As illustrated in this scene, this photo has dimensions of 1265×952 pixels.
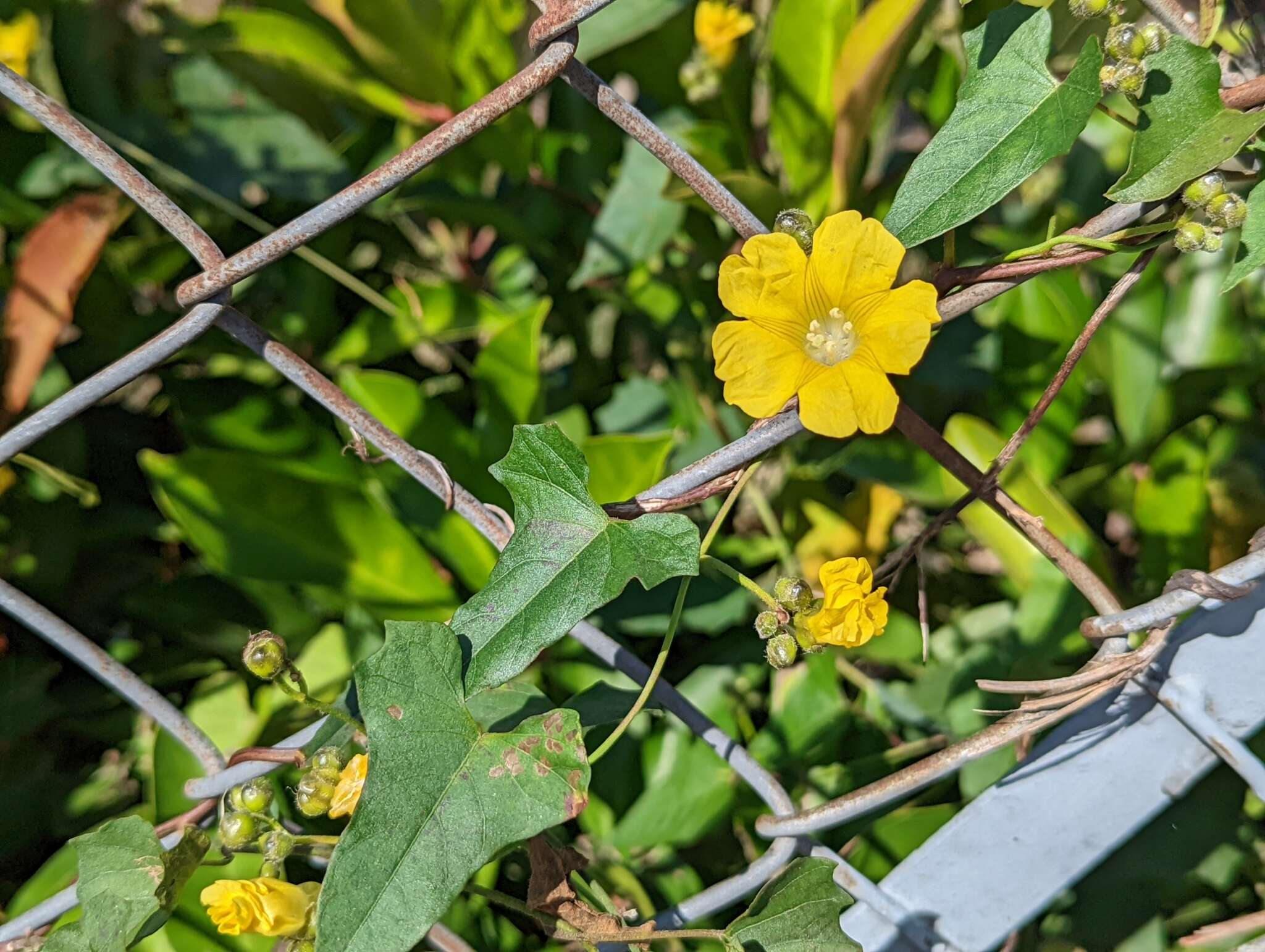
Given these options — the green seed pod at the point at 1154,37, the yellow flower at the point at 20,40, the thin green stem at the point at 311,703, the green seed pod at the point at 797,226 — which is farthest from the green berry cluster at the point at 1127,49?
the yellow flower at the point at 20,40

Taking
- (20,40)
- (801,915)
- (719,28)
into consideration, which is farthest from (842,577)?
(20,40)

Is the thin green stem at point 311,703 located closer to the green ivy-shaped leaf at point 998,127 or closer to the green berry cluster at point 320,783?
the green berry cluster at point 320,783

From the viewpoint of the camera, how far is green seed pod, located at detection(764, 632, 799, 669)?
0.70 metres

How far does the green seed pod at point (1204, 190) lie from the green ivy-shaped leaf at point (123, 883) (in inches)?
33.5

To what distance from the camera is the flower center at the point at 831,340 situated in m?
0.75

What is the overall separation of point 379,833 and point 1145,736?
59 centimetres

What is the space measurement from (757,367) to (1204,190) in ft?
1.03

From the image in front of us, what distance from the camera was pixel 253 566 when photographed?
45.8 inches

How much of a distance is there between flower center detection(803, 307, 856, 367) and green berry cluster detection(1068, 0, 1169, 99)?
236mm

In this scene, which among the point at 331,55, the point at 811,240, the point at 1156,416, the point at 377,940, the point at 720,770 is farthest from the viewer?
the point at 331,55

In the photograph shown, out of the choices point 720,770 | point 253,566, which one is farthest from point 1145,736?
point 253,566

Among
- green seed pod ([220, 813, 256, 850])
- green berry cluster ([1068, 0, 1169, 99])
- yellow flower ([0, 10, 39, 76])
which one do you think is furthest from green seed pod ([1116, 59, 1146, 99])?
yellow flower ([0, 10, 39, 76])

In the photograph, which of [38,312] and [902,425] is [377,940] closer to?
[902,425]

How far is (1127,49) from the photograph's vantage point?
2.14ft
